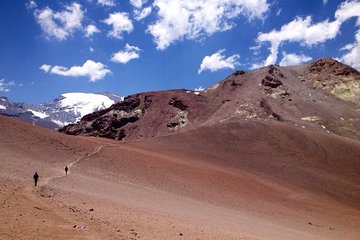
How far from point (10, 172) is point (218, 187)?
20.8 metres

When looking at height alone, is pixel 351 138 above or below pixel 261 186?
above

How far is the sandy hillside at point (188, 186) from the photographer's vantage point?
774 inches

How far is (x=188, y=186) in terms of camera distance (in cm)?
4122

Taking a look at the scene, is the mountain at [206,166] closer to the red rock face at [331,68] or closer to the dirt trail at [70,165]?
the dirt trail at [70,165]

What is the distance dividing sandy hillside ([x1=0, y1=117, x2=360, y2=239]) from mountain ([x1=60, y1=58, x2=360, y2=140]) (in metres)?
7.74

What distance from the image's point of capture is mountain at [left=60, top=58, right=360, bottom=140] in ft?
273

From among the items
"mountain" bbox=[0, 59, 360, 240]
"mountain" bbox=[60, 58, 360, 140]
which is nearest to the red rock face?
"mountain" bbox=[60, 58, 360, 140]

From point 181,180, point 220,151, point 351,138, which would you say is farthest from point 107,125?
point 181,180

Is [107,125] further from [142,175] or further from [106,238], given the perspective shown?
[106,238]

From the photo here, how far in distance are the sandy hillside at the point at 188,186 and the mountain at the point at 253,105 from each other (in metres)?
7.74

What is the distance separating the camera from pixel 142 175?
135 feet

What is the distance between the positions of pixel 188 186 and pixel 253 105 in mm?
46986

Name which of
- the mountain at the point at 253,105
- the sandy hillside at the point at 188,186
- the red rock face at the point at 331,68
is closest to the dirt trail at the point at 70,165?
the sandy hillside at the point at 188,186

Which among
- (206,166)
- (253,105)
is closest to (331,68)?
(253,105)
